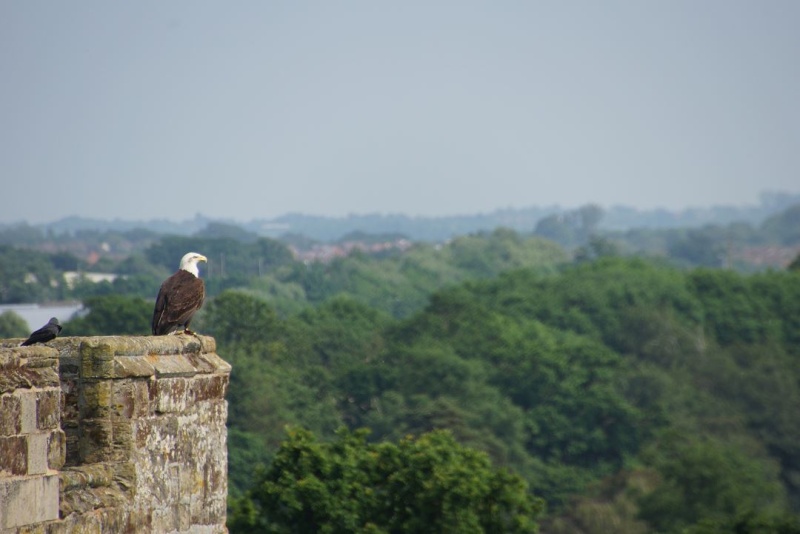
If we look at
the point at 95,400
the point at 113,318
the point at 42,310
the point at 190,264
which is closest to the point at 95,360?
the point at 95,400

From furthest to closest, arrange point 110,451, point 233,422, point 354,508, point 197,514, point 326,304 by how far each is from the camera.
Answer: point 326,304, point 233,422, point 354,508, point 197,514, point 110,451

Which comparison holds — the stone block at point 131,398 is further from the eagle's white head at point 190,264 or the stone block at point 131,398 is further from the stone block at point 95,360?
the eagle's white head at point 190,264

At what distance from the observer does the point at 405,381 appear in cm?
10275

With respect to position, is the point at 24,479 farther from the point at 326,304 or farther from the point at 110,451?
the point at 326,304

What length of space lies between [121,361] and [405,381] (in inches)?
3643

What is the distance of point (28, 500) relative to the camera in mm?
9062

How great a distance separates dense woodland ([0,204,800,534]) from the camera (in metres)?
39.6

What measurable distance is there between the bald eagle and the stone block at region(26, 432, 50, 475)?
336cm

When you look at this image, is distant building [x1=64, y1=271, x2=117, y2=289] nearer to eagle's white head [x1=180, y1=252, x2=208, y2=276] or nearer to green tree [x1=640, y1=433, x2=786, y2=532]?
green tree [x1=640, y1=433, x2=786, y2=532]

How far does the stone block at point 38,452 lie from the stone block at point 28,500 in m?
0.04

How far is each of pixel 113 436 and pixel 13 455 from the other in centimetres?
125

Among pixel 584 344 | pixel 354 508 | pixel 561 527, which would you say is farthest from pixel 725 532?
pixel 584 344

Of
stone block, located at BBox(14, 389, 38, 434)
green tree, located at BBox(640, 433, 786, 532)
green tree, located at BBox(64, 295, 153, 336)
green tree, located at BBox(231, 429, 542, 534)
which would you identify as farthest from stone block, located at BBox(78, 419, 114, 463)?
green tree, located at BBox(64, 295, 153, 336)

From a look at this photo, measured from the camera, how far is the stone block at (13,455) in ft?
29.3
